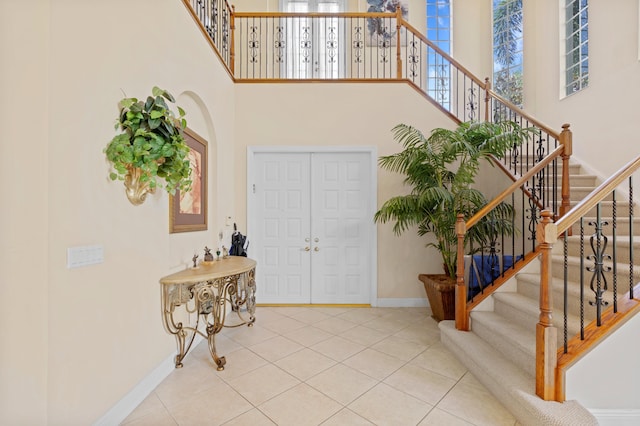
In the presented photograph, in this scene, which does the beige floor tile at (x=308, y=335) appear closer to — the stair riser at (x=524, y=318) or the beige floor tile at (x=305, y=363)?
the beige floor tile at (x=305, y=363)

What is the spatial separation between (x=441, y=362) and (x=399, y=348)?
40cm

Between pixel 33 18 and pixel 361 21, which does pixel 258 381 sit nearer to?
pixel 33 18

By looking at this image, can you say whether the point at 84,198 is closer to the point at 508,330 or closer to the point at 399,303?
the point at 508,330

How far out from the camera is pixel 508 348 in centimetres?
208

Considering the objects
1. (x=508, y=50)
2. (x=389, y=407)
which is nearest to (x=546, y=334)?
(x=389, y=407)

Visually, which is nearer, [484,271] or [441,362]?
[441,362]

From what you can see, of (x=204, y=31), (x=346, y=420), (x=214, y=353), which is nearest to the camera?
(x=346, y=420)

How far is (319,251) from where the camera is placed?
3947mm

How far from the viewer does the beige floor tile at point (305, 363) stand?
7.42 ft

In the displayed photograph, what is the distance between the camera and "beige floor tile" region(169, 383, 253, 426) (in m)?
1.74

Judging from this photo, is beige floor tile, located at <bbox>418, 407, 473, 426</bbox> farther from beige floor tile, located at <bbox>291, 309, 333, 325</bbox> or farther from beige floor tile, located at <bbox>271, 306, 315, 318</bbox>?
beige floor tile, located at <bbox>271, 306, 315, 318</bbox>

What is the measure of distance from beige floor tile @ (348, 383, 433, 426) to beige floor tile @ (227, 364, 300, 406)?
0.55 meters

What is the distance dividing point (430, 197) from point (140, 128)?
2.63 meters

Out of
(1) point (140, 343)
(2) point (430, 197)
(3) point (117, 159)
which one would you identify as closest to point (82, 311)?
(1) point (140, 343)
